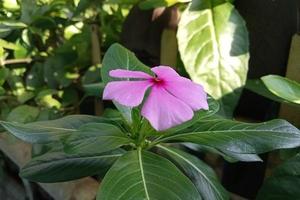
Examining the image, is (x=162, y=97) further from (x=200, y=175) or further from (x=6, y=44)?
(x=6, y=44)

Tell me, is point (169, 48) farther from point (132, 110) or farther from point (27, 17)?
point (132, 110)

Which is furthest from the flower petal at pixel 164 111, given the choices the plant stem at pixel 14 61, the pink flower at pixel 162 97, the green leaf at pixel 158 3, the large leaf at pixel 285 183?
the plant stem at pixel 14 61

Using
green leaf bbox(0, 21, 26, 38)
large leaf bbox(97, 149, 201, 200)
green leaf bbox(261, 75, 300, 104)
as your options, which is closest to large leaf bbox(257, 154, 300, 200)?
green leaf bbox(261, 75, 300, 104)

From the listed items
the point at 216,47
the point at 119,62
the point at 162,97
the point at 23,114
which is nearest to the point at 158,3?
the point at 216,47

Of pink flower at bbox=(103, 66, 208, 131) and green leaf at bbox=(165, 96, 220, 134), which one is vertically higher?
pink flower at bbox=(103, 66, 208, 131)

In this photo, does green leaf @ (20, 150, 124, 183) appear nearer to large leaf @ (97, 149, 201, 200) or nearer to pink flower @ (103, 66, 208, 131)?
large leaf @ (97, 149, 201, 200)
